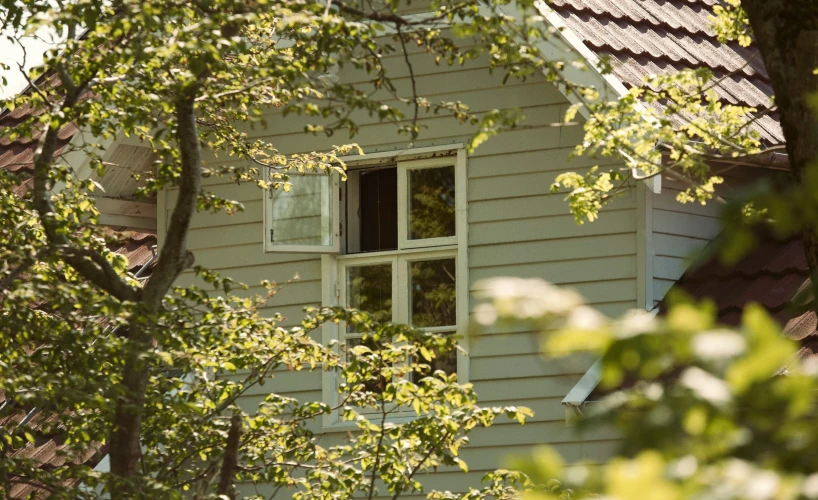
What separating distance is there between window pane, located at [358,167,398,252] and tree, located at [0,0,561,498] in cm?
229

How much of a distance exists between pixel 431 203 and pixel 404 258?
42cm

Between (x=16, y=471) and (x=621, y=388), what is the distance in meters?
3.33

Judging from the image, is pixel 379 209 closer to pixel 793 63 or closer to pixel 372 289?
pixel 372 289

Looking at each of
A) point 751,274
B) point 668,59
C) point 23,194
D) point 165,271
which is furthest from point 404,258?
point 165,271

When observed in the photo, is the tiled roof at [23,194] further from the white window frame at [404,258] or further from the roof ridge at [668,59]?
the roof ridge at [668,59]

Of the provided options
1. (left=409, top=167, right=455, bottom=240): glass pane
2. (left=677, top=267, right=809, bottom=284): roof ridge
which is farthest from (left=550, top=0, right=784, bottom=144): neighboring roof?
(left=409, top=167, right=455, bottom=240): glass pane

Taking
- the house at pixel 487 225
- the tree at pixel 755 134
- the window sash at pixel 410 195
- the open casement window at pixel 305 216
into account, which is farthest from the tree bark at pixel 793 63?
the open casement window at pixel 305 216

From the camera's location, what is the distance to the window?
8.30 meters

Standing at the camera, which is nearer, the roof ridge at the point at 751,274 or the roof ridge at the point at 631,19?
the roof ridge at the point at 751,274

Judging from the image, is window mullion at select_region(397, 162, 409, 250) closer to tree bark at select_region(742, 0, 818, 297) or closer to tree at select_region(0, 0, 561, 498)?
tree at select_region(0, 0, 561, 498)

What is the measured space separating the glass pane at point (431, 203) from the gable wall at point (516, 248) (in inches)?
8.6

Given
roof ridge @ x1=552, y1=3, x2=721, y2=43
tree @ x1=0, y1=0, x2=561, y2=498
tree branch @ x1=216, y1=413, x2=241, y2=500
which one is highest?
roof ridge @ x1=552, y1=3, x2=721, y2=43

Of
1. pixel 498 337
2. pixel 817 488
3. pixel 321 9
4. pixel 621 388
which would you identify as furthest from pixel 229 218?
pixel 817 488

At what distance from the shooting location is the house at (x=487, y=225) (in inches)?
302
